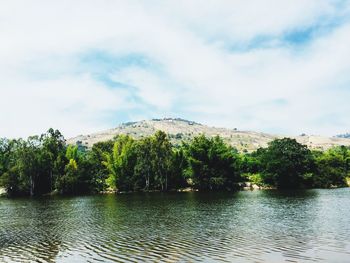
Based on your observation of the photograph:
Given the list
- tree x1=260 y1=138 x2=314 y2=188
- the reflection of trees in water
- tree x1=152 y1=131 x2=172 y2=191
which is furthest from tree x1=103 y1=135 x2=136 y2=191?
the reflection of trees in water

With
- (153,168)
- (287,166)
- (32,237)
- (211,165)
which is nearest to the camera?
(32,237)

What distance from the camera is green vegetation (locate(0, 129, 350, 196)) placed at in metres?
121

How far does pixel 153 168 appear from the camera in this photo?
12381 centimetres

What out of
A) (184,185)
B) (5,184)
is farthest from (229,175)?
(5,184)

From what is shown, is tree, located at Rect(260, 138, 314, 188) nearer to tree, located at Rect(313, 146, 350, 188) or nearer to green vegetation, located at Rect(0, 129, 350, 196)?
green vegetation, located at Rect(0, 129, 350, 196)

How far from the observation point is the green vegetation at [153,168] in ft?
398

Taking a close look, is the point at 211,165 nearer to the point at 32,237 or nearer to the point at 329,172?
the point at 329,172

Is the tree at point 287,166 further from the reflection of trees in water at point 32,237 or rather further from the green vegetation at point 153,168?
the reflection of trees in water at point 32,237

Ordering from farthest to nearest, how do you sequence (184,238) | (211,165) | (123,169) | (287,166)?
1. (211,165)
2. (123,169)
3. (287,166)
4. (184,238)

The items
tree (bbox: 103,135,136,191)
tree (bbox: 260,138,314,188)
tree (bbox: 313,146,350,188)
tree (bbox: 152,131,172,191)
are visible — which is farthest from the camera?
tree (bbox: 313,146,350,188)

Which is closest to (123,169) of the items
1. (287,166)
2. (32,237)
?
(287,166)

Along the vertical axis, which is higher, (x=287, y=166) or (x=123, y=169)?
(x=287, y=166)

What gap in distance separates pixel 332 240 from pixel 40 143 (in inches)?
4328

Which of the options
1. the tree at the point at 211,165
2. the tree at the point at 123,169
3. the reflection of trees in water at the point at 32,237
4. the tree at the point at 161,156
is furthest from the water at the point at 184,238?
the tree at the point at 123,169
